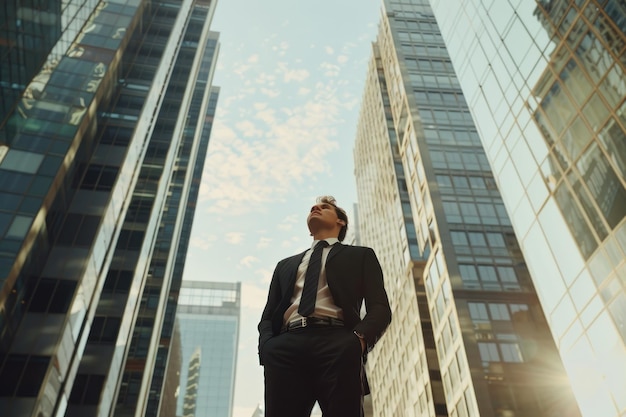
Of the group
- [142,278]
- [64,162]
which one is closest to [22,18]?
[64,162]

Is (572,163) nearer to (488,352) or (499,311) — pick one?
(488,352)

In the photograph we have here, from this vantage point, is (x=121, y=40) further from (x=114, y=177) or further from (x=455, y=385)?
(x=455, y=385)

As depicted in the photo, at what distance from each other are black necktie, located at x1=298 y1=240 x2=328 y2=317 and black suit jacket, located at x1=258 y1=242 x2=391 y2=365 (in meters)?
0.08

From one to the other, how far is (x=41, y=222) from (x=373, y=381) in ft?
196

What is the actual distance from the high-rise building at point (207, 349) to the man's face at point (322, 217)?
11192 cm

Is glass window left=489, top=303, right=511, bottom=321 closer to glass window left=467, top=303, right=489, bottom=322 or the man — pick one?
glass window left=467, top=303, right=489, bottom=322

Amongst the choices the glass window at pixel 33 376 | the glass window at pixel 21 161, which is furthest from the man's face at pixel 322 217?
the glass window at pixel 33 376

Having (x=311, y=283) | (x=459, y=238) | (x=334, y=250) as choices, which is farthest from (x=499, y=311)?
(x=311, y=283)

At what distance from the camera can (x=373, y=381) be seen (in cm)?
7375

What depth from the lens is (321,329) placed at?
316cm

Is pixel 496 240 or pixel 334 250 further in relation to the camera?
pixel 496 240

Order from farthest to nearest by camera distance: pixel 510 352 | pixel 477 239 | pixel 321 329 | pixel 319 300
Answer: pixel 477 239 < pixel 510 352 < pixel 319 300 < pixel 321 329

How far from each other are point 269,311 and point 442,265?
4192 centimetres

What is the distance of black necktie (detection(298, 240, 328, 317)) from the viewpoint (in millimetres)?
3256
